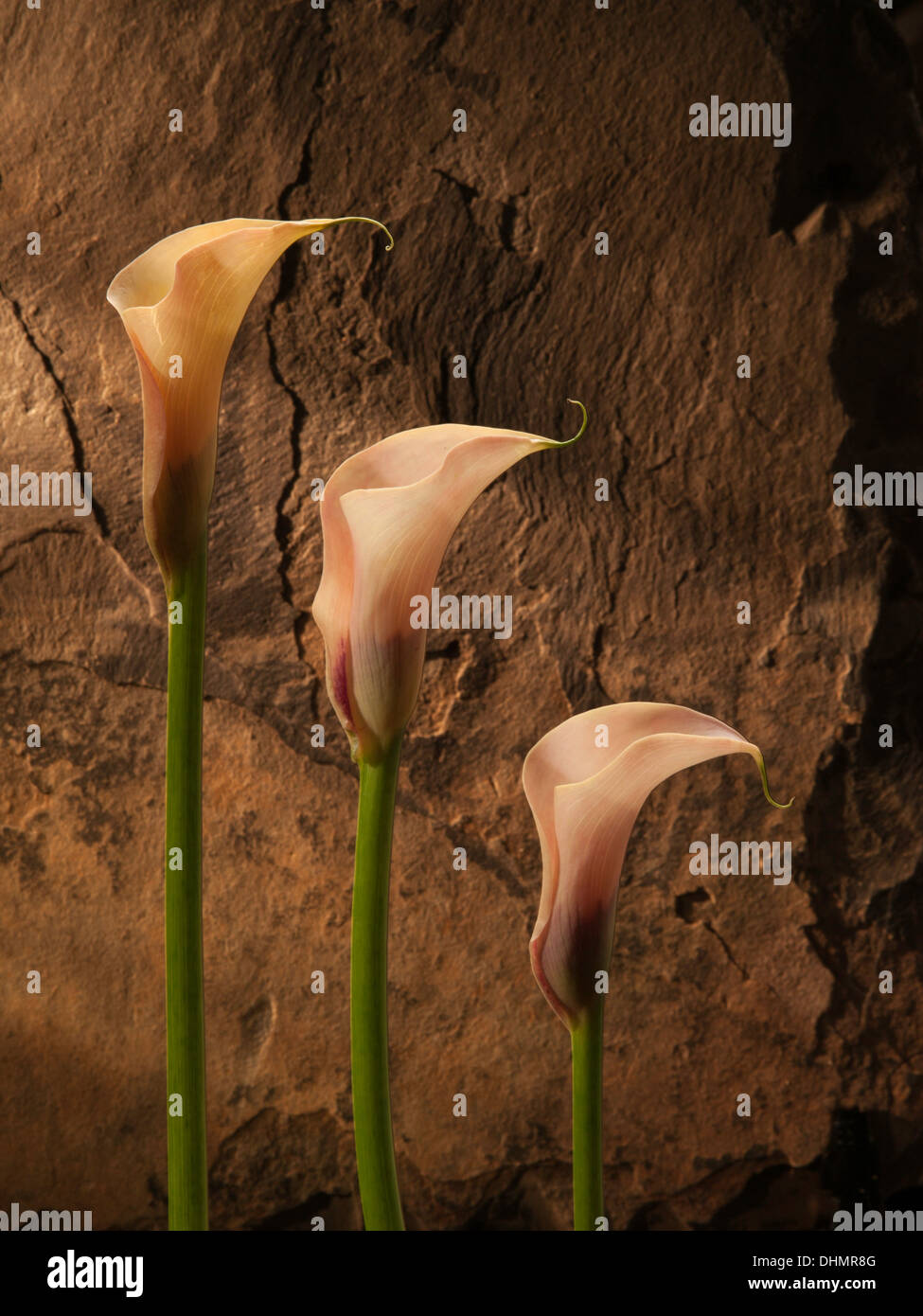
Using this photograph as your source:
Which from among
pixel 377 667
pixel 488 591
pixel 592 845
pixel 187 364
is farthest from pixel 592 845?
pixel 488 591

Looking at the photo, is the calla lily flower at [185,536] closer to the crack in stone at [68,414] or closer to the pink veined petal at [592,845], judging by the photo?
the pink veined petal at [592,845]

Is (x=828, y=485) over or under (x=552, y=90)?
under

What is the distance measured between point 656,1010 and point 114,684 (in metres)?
0.49

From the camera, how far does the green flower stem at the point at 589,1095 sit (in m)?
0.40

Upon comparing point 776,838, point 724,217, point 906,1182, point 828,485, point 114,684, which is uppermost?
point 724,217

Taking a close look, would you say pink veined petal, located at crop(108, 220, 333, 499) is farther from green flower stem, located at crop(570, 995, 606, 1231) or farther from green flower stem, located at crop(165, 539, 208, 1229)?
green flower stem, located at crop(570, 995, 606, 1231)

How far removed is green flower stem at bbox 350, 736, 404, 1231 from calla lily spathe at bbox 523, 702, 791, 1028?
0.06 meters

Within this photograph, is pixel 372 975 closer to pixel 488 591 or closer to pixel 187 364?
pixel 187 364

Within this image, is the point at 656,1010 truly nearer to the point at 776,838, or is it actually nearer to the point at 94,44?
the point at 776,838

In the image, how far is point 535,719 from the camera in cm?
83

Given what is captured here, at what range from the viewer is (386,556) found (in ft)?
1.25

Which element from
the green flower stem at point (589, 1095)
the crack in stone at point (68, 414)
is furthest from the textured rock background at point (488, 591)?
the green flower stem at point (589, 1095)

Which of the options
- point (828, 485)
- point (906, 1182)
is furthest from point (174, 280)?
point (906, 1182)

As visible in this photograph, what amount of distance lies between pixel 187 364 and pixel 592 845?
0.22 meters
